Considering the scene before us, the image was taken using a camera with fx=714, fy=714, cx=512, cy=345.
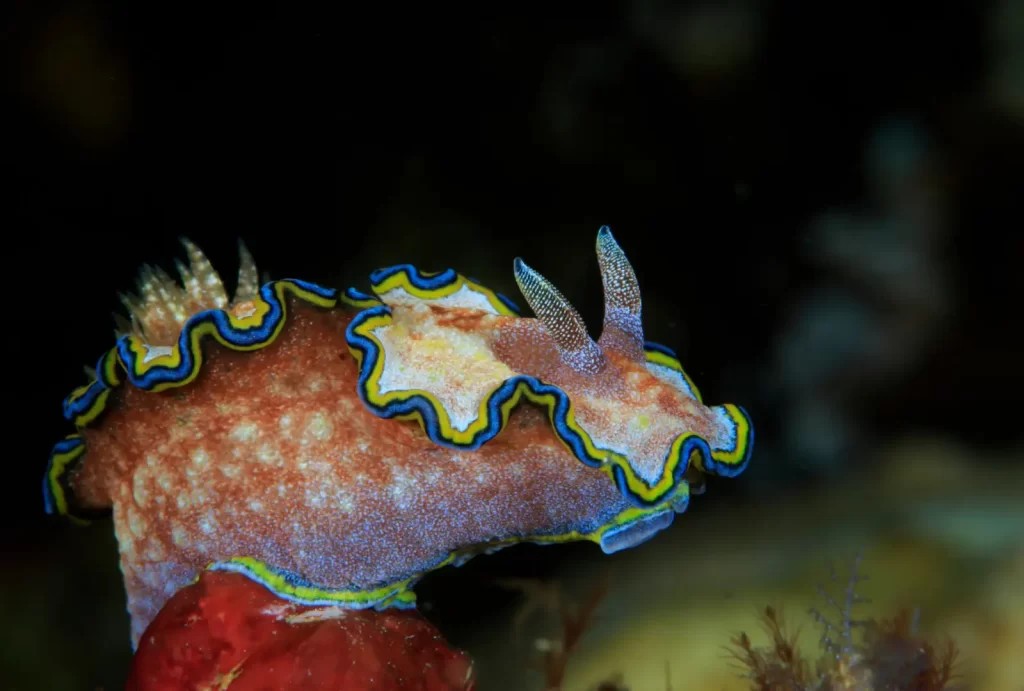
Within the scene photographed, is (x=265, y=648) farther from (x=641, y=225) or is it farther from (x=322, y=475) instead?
(x=641, y=225)

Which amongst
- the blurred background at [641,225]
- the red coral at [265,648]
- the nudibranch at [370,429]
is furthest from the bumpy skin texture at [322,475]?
the blurred background at [641,225]

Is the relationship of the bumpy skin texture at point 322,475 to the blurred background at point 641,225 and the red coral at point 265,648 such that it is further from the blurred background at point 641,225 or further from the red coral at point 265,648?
the blurred background at point 641,225

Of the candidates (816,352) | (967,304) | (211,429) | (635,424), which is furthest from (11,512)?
(967,304)

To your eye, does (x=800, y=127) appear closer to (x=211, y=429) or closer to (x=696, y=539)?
(x=696, y=539)

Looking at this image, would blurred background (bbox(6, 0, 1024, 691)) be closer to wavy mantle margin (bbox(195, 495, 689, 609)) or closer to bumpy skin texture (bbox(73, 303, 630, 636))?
wavy mantle margin (bbox(195, 495, 689, 609))

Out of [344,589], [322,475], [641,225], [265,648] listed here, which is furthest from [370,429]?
[641,225]

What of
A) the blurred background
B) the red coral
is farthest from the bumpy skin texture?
the blurred background

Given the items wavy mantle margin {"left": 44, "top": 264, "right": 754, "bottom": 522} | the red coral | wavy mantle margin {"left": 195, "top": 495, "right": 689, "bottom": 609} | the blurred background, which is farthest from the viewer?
the blurred background
